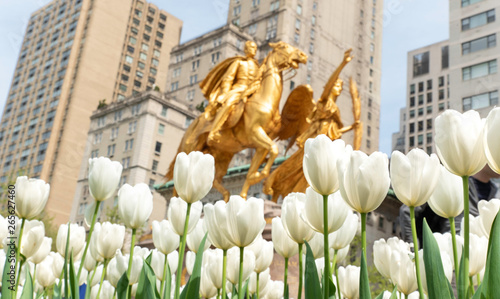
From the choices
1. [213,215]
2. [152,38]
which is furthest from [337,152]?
[152,38]

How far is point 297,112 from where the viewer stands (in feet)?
45.5

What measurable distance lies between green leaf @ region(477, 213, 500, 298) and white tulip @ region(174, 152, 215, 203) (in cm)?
133

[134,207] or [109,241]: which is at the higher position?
[134,207]

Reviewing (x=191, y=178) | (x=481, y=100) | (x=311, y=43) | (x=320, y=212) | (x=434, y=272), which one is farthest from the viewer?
(x=311, y=43)

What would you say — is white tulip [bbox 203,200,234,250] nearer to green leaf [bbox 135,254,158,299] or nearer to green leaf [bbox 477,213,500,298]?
green leaf [bbox 135,254,158,299]

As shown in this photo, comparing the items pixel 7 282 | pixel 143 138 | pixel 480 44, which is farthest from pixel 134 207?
pixel 143 138

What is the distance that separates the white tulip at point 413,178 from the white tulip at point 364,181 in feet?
0.13

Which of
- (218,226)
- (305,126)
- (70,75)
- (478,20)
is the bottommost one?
(218,226)

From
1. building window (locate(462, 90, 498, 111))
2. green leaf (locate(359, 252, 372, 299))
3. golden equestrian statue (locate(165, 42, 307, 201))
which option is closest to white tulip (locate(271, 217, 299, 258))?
green leaf (locate(359, 252, 372, 299))

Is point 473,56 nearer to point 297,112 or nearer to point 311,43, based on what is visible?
point 297,112

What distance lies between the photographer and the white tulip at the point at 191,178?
105 inches

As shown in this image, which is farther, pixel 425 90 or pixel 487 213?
pixel 425 90

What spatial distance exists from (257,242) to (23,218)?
1191 mm

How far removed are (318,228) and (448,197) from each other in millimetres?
504
